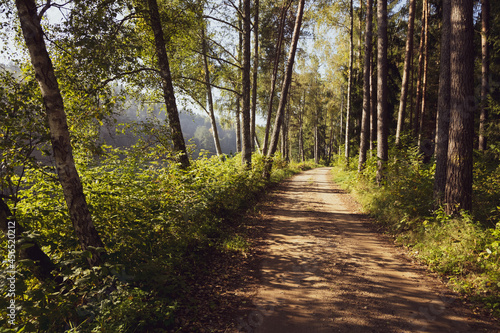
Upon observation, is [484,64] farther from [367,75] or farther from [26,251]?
[26,251]

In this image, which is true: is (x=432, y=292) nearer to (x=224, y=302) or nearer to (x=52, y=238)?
(x=224, y=302)

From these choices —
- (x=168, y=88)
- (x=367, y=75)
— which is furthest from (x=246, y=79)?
(x=367, y=75)

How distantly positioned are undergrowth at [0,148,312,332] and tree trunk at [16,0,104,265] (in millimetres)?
280

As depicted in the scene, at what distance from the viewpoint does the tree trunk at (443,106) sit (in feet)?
20.5

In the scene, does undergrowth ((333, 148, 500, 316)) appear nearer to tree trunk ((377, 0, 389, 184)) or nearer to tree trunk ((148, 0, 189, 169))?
tree trunk ((377, 0, 389, 184))

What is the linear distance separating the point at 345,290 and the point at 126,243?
373 cm

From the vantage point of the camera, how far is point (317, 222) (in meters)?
7.50

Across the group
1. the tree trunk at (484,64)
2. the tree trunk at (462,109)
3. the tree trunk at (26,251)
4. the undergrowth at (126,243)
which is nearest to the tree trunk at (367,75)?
the tree trunk at (484,64)

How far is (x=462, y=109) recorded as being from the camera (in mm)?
5449

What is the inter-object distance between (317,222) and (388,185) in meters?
3.47

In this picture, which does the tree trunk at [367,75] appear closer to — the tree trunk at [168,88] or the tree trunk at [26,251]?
the tree trunk at [168,88]

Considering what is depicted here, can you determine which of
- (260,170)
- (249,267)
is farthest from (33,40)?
(260,170)

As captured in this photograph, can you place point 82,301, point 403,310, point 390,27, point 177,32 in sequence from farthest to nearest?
point 390,27, point 177,32, point 403,310, point 82,301

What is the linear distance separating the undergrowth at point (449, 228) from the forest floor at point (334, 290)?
0.30m
